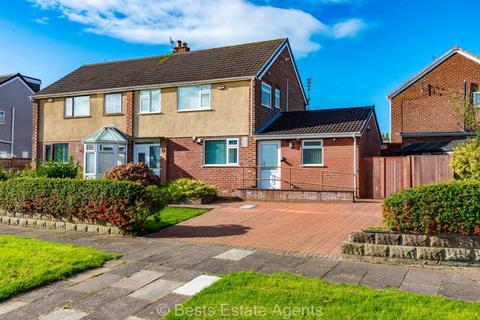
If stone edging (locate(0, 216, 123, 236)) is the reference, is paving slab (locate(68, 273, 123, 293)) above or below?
below

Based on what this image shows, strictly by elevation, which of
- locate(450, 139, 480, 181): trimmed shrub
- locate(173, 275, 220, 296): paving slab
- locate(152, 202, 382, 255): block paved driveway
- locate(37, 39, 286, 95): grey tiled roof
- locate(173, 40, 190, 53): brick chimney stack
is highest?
locate(173, 40, 190, 53): brick chimney stack

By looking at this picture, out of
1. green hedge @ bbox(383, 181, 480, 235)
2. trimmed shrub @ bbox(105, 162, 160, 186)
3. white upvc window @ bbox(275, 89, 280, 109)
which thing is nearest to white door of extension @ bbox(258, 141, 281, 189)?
white upvc window @ bbox(275, 89, 280, 109)

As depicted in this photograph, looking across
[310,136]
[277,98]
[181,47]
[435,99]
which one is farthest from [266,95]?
[435,99]

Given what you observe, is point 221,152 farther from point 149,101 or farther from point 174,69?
point 174,69

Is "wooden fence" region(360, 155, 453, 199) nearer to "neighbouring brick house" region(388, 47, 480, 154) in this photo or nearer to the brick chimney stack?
"neighbouring brick house" region(388, 47, 480, 154)

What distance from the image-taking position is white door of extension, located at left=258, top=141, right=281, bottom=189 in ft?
61.6

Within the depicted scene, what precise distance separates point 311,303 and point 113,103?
65.8ft

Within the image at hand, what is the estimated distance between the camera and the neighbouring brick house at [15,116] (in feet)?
107

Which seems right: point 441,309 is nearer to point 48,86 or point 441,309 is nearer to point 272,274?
point 272,274

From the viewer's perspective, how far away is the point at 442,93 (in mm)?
25344

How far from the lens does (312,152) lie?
18203mm

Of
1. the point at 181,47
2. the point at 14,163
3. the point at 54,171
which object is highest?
the point at 181,47

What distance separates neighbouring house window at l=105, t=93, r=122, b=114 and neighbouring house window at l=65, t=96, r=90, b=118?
139 cm

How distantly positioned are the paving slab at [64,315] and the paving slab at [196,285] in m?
1.32
